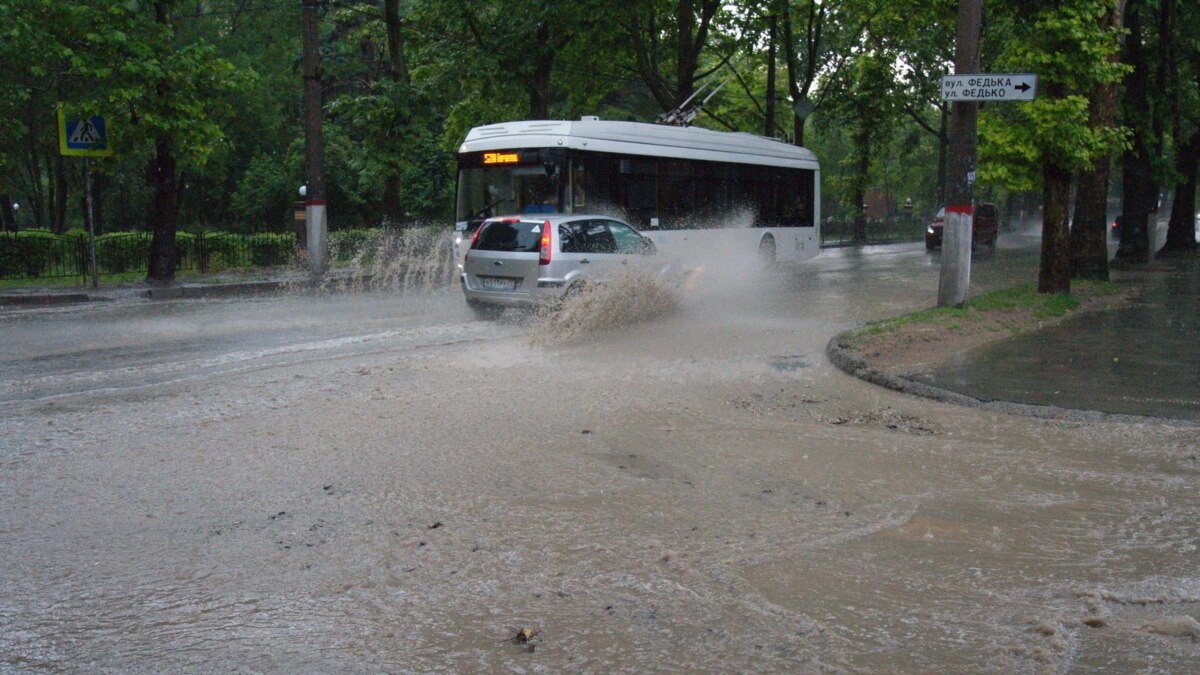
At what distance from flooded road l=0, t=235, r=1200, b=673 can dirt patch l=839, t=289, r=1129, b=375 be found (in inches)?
34.4

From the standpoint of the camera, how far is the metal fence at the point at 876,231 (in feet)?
177

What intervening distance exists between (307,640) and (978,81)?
1214 centimetres

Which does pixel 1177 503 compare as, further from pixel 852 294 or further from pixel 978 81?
pixel 852 294

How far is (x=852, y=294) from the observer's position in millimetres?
21203

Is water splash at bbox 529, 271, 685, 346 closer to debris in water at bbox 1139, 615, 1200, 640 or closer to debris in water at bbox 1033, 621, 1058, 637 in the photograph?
debris in water at bbox 1033, 621, 1058, 637

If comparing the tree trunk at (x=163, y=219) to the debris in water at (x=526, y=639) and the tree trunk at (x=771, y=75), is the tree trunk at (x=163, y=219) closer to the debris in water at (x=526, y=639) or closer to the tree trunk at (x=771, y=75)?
the debris in water at (x=526, y=639)

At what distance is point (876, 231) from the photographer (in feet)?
187

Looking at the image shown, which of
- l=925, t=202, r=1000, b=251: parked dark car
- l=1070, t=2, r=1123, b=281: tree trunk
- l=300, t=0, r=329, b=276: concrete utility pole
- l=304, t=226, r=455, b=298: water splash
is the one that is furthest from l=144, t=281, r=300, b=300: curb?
l=925, t=202, r=1000, b=251: parked dark car

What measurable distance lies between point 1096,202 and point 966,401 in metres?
12.1

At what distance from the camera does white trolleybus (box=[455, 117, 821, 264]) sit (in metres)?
20.3

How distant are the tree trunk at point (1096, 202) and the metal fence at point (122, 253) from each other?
17.9m

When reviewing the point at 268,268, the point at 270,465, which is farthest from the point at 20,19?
the point at 270,465

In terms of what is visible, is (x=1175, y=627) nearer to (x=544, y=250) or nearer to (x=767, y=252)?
(x=544, y=250)

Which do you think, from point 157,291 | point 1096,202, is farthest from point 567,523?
point 1096,202
